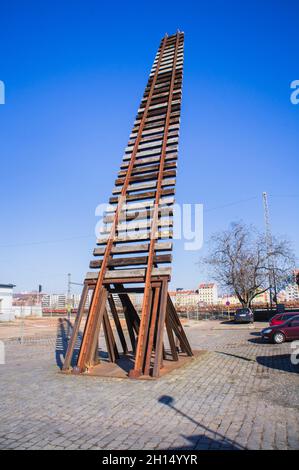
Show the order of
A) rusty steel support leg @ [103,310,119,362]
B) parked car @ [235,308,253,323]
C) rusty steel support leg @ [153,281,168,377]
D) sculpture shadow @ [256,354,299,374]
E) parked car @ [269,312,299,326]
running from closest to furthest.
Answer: rusty steel support leg @ [153,281,168,377] → sculpture shadow @ [256,354,299,374] → rusty steel support leg @ [103,310,119,362] → parked car @ [269,312,299,326] → parked car @ [235,308,253,323]

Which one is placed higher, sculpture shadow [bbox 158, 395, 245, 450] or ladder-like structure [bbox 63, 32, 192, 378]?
ladder-like structure [bbox 63, 32, 192, 378]

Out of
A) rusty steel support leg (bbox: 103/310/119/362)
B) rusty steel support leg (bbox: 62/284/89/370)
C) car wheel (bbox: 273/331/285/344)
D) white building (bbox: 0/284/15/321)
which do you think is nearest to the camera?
rusty steel support leg (bbox: 62/284/89/370)

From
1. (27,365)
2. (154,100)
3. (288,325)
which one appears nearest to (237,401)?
(27,365)

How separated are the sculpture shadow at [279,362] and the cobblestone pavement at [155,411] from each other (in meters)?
0.30

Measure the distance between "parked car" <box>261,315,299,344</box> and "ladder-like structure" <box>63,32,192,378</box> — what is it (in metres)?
6.73

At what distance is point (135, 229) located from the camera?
966 centimetres

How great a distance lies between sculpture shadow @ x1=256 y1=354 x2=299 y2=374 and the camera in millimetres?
9163

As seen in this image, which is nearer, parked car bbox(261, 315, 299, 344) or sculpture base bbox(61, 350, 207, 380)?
sculpture base bbox(61, 350, 207, 380)

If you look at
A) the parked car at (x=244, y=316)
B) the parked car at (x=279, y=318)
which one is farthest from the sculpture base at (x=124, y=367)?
the parked car at (x=244, y=316)

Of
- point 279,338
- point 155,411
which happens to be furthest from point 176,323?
point 279,338

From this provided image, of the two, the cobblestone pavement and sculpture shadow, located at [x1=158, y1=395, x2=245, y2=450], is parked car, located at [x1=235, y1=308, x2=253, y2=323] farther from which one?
sculpture shadow, located at [x1=158, y1=395, x2=245, y2=450]

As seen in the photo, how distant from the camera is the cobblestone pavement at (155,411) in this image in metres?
4.23

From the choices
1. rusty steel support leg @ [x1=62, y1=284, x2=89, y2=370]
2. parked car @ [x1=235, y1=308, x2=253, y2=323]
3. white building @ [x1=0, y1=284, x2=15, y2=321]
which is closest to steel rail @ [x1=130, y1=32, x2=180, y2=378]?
rusty steel support leg @ [x1=62, y1=284, x2=89, y2=370]

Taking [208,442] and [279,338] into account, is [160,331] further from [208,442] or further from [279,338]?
[279,338]
